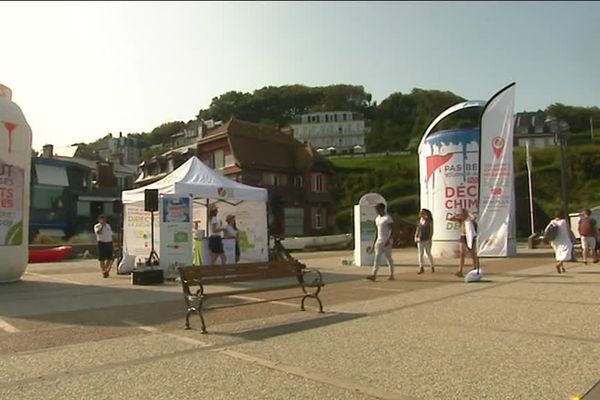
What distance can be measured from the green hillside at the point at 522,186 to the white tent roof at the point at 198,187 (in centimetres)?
2919

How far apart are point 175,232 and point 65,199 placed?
42.7 meters

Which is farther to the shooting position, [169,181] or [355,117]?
[355,117]

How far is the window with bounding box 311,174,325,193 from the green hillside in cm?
523

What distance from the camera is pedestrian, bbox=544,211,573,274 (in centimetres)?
1486

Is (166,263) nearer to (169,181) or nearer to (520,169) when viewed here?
(169,181)

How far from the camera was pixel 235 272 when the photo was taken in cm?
866

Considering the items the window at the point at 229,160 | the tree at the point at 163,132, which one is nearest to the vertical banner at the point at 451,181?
the window at the point at 229,160

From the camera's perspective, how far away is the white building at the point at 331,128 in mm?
130875

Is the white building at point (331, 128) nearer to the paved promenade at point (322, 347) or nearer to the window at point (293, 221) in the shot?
the window at point (293, 221)

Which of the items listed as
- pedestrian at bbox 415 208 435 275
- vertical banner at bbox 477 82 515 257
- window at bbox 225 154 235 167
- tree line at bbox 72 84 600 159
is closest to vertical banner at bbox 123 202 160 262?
pedestrian at bbox 415 208 435 275

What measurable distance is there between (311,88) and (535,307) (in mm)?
144843

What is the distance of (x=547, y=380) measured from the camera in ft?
16.3

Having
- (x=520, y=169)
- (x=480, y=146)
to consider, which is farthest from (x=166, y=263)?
(x=520, y=169)

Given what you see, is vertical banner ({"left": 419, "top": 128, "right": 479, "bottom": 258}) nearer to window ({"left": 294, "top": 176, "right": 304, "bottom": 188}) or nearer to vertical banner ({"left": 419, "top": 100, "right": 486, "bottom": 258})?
vertical banner ({"left": 419, "top": 100, "right": 486, "bottom": 258})
